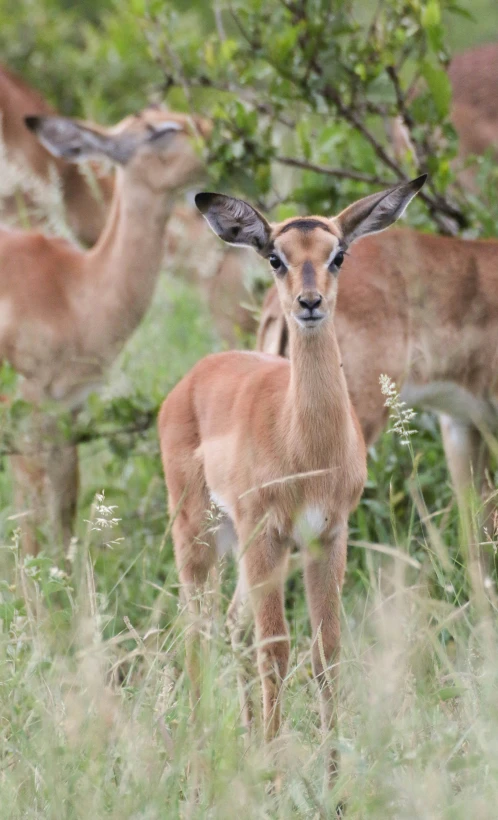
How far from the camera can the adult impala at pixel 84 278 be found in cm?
548

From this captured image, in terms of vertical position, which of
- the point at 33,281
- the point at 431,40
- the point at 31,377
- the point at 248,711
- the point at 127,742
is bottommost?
the point at 248,711

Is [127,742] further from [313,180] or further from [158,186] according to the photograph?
[158,186]

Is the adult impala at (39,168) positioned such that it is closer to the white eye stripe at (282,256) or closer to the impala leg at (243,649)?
the impala leg at (243,649)

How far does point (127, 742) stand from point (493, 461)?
2.80 m

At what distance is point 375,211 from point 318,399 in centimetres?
62

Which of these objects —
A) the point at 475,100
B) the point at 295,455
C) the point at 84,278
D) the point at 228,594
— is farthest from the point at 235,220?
the point at 475,100

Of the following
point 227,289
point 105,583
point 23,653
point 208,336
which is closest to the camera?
point 23,653

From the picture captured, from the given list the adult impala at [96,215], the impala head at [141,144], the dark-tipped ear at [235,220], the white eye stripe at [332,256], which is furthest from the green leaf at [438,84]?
the adult impala at [96,215]

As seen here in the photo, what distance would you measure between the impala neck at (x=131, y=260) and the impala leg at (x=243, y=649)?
80.4 inches

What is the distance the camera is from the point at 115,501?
5.12 metres

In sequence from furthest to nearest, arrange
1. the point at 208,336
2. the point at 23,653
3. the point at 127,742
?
the point at 208,336, the point at 23,653, the point at 127,742

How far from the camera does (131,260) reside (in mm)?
5719

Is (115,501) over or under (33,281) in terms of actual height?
under

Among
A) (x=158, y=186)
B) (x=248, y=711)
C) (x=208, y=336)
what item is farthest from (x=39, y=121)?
(x=248, y=711)
